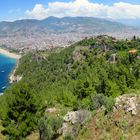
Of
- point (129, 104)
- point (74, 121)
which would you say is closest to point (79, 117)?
point (74, 121)

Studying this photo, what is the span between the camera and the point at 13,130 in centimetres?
4256

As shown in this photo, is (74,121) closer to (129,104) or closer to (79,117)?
(79,117)

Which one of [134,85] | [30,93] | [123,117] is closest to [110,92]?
[134,85]

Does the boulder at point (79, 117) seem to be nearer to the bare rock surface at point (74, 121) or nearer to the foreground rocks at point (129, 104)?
the bare rock surface at point (74, 121)

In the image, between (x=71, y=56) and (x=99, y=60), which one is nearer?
(x=99, y=60)

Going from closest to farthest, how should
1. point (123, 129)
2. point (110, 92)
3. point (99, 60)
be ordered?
1. point (123, 129)
2. point (110, 92)
3. point (99, 60)

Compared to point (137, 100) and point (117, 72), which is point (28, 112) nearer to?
point (137, 100)

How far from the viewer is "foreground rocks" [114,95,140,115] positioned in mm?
32312

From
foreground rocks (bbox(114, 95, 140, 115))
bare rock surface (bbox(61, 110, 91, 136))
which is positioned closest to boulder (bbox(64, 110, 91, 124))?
bare rock surface (bbox(61, 110, 91, 136))

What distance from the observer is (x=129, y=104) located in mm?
33344

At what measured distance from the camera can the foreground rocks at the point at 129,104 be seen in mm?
32312

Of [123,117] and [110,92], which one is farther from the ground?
[123,117]

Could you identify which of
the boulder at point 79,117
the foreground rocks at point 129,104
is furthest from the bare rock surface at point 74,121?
the foreground rocks at point 129,104

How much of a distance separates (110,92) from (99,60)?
67682 mm
